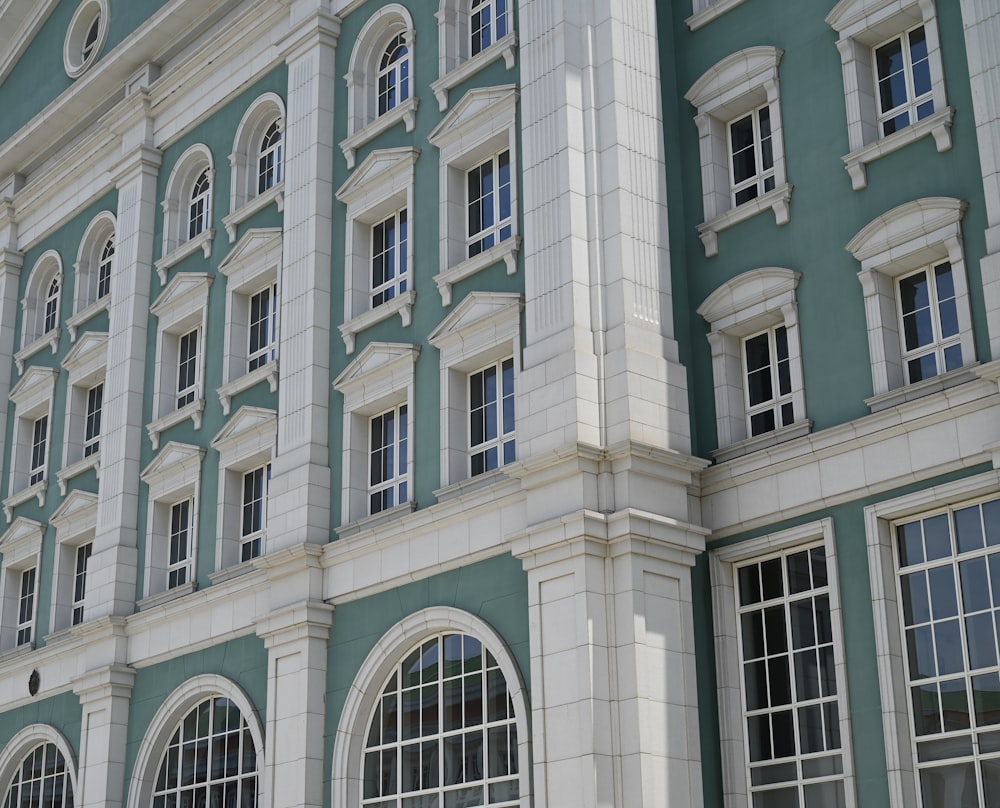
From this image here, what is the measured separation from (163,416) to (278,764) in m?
9.91

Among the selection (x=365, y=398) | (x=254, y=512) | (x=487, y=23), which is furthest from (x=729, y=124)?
(x=254, y=512)

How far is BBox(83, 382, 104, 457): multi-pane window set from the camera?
3697 cm

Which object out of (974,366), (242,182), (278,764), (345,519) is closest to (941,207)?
(974,366)

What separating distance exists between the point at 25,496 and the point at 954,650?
25.4m

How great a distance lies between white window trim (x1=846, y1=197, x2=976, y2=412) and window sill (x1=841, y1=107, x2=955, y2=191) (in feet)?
2.73

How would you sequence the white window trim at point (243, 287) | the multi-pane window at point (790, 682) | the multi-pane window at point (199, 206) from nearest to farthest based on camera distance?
the multi-pane window at point (790, 682) < the white window trim at point (243, 287) < the multi-pane window at point (199, 206)

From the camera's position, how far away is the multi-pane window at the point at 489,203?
2697 centimetres

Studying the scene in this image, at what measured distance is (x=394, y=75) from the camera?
30.4 metres

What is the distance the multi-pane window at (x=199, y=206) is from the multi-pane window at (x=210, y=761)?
11257 mm

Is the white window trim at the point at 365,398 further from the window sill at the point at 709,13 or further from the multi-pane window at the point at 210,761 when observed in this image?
the window sill at the point at 709,13

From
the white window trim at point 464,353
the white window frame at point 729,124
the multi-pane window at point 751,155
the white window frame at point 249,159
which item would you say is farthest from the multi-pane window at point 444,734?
the white window frame at point 249,159

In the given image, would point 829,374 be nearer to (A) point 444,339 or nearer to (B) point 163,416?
(A) point 444,339

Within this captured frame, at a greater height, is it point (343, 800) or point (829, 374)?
point (829, 374)

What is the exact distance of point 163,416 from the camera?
33750 mm
